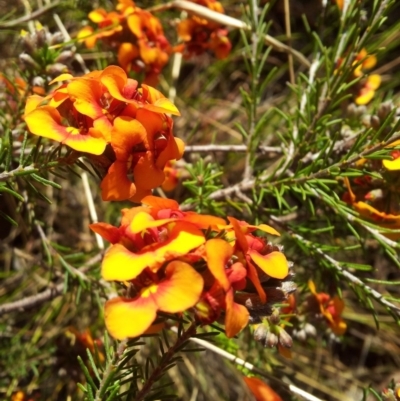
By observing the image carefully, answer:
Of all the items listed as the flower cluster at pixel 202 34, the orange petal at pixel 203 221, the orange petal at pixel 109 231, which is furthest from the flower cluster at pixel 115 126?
the flower cluster at pixel 202 34

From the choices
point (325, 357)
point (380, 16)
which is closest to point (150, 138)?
point (380, 16)

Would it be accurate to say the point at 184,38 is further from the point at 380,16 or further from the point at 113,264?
→ the point at 113,264

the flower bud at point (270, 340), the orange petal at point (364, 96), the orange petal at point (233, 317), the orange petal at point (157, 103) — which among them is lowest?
the flower bud at point (270, 340)

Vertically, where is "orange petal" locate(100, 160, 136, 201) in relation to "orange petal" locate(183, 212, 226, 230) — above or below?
below

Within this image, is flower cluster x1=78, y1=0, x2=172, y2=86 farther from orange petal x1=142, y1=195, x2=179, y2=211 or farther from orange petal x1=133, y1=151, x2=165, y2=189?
Answer: orange petal x1=142, y1=195, x2=179, y2=211

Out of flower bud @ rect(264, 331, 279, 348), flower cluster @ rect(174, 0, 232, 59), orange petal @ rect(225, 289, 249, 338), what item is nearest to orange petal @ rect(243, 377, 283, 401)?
flower bud @ rect(264, 331, 279, 348)

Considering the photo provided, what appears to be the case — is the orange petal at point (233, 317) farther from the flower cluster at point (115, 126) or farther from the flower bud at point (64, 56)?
the flower bud at point (64, 56)
